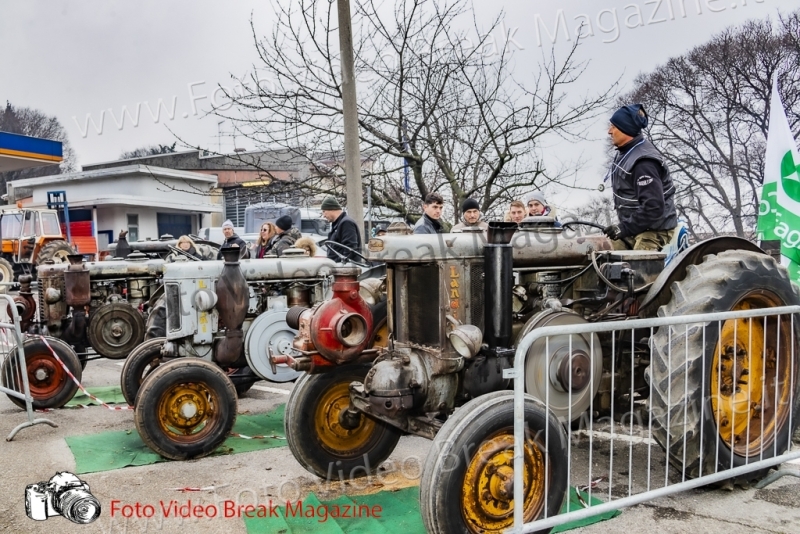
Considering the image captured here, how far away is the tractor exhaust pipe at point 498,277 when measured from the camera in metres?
3.28

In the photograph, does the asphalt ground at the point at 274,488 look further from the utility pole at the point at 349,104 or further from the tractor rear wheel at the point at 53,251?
the tractor rear wheel at the point at 53,251

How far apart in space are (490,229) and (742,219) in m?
14.7

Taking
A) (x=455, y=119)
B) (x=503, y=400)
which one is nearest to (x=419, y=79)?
(x=455, y=119)

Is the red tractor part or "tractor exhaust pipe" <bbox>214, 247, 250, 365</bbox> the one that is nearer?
the red tractor part

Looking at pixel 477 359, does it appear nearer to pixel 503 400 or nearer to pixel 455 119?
pixel 503 400

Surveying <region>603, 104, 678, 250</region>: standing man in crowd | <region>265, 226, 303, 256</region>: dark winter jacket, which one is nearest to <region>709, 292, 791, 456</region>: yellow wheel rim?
<region>603, 104, 678, 250</region>: standing man in crowd

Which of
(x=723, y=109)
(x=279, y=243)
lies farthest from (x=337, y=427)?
(x=723, y=109)

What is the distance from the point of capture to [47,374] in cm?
644

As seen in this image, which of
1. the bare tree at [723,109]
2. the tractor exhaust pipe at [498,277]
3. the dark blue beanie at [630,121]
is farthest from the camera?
the bare tree at [723,109]

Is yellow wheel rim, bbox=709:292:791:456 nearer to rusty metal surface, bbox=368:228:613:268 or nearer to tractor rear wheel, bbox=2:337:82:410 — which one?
rusty metal surface, bbox=368:228:613:268

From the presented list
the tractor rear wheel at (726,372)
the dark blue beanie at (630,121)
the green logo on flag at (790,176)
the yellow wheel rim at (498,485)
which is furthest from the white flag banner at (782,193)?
the yellow wheel rim at (498,485)

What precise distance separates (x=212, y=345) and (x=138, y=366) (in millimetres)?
809

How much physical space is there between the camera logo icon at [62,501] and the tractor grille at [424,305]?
80.3 inches

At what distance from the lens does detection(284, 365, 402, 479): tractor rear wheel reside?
3.92 m
